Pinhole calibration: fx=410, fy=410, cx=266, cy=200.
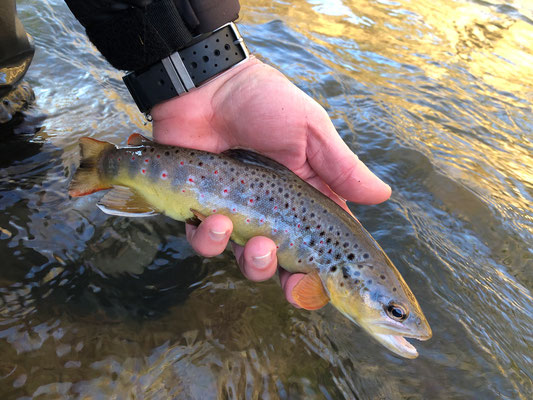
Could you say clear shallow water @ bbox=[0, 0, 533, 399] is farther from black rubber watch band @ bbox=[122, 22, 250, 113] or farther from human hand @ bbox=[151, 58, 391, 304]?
black rubber watch band @ bbox=[122, 22, 250, 113]

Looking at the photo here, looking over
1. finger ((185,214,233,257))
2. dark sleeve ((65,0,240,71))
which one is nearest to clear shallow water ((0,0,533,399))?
finger ((185,214,233,257))

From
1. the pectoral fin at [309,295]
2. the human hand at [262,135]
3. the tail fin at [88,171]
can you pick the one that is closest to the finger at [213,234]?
the human hand at [262,135]

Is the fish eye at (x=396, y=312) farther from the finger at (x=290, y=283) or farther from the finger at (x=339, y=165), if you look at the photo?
the finger at (x=339, y=165)

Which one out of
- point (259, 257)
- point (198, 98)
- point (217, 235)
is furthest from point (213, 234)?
point (198, 98)

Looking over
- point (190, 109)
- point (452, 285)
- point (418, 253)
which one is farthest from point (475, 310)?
point (190, 109)

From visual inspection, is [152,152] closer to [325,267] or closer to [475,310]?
[325,267]

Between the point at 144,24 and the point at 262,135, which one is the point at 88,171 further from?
the point at 262,135
